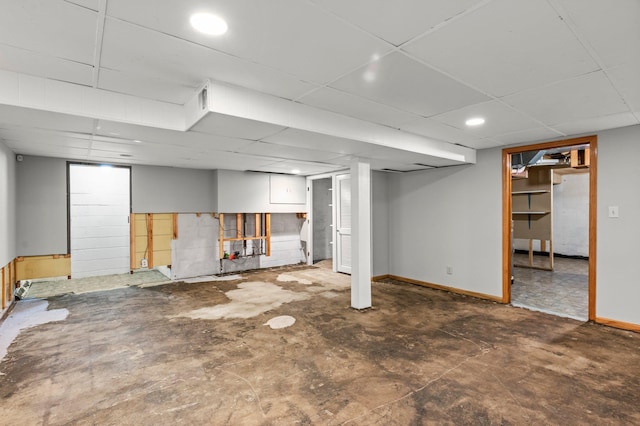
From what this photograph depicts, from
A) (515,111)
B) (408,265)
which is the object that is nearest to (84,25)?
(515,111)

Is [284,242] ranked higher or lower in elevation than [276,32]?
lower

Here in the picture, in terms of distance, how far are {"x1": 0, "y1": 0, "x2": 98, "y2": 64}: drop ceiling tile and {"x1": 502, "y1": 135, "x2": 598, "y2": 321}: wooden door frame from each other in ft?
15.3

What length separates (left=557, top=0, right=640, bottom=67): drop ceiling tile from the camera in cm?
148

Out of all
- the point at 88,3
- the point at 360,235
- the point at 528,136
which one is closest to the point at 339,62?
the point at 88,3

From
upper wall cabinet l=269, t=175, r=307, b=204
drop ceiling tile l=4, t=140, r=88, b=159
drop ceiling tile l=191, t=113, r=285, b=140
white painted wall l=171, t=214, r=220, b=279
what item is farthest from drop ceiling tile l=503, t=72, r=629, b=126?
white painted wall l=171, t=214, r=220, b=279

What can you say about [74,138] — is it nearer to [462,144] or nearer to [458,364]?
[458,364]

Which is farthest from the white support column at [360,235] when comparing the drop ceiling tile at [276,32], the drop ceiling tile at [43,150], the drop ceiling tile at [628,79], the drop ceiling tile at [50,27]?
the drop ceiling tile at [43,150]

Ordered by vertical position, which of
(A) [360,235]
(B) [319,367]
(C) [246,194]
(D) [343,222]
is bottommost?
(B) [319,367]

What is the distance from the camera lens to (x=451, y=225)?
16.7 feet

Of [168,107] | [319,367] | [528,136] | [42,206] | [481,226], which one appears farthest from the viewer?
[42,206]

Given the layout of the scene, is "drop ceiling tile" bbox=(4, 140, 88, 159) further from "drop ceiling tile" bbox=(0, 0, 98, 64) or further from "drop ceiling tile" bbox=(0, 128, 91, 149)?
"drop ceiling tile" bbox=(0, 0, 98, 64)

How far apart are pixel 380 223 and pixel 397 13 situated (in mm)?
4599

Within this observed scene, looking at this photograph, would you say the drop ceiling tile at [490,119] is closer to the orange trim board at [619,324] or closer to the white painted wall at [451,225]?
the white painted wall at [451,225]

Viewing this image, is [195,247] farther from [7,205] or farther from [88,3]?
[88,3]
